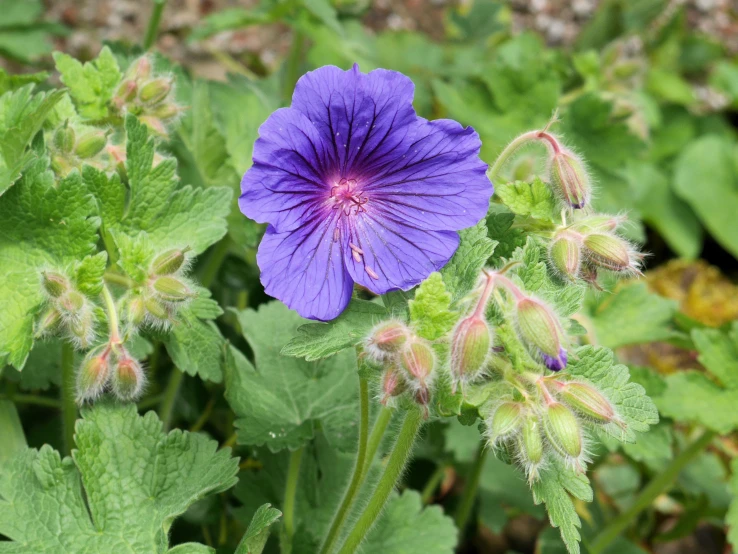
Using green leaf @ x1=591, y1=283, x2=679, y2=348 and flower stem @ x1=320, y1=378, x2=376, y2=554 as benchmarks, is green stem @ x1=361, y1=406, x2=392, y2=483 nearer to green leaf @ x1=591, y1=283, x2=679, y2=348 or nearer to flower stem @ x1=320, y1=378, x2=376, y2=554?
flower stem @ x1=320, y1=378, x2=376, y2=554

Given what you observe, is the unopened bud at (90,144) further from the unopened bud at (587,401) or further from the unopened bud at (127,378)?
the unopened bud at (587,401)

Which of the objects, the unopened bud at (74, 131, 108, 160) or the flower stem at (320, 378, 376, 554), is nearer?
the flower stem at (320, 378, 376, 554)

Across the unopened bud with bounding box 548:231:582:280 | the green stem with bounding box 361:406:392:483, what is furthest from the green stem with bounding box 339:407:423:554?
the unopened bud with bounding box 548:231:582:280

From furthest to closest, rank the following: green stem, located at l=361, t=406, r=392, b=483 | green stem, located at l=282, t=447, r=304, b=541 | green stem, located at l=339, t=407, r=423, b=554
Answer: green stem, located at l=282, t=447, r=304, b=541
green stem, located at l=361, t=406, r=392, b=483
green stem, located at l=339, t=407, r=423, b=554

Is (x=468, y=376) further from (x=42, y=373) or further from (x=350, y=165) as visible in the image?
(x=42, y=373)

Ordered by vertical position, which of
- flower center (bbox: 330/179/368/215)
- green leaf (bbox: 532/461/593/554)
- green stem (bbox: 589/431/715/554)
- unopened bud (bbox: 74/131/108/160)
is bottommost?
green stem (bbox: 589/431/715/554)

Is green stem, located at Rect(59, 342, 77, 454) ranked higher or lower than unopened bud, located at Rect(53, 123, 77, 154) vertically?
lower
